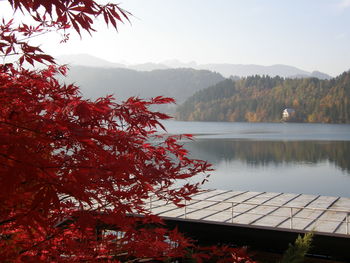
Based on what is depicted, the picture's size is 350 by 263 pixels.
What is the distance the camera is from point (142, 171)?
4270 mm

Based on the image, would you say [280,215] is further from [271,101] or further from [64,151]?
[271,101]

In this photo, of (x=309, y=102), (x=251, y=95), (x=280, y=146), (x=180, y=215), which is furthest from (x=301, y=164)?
(x=251, y=95)

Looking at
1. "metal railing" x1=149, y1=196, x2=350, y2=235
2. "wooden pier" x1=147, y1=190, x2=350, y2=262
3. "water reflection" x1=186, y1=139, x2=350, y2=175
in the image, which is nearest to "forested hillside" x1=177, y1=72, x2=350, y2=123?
"water reflection" x1=186, y1=139, x2=350, y2=175

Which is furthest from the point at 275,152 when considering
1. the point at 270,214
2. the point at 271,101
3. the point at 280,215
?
the point at 271,101

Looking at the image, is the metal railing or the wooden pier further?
the metal railing

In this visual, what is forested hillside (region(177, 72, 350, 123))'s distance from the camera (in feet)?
433

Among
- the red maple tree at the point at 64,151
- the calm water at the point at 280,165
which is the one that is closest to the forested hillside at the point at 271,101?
the calm water at the point at 280,165

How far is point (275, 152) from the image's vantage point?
64688mm

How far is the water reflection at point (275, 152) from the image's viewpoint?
5521cm

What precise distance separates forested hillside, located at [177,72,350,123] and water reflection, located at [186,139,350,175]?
199ft

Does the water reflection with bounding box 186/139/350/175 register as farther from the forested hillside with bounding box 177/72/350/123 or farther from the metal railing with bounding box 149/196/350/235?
the forested hillside with bounding box 177/72/350/123

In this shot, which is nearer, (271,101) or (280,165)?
(280,165)

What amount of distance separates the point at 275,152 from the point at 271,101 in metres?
89.2

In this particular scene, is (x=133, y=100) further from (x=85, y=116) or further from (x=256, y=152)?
(x=256, y=152)
